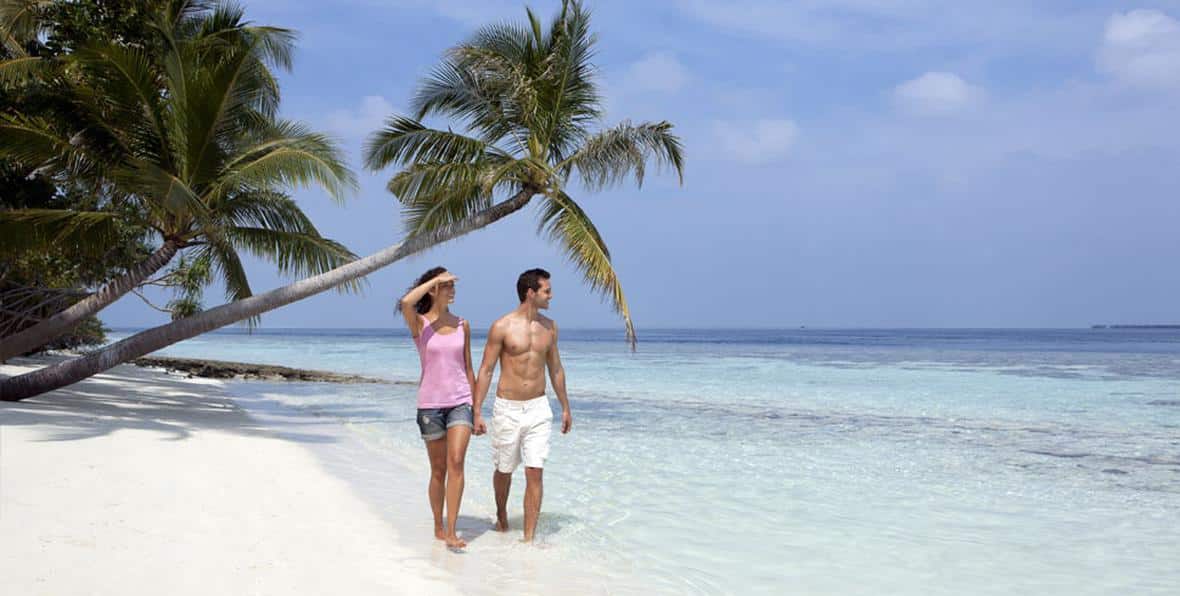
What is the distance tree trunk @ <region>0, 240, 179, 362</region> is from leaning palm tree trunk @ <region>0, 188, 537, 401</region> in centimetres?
46

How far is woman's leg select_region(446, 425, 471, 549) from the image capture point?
205 inches

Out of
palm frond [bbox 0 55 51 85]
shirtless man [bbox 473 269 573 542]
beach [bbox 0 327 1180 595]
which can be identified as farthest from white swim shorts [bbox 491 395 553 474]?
palm frond [bbox 0 55 51 85]

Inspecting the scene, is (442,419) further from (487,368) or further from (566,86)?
(566,86)

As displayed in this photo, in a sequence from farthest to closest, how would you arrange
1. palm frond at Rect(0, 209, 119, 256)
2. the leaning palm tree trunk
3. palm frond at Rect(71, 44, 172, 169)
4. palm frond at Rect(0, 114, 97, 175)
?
the leaning palm tree trunk
palm frond at Rect(0, 209, 119, 256)
palm frond at Rect(71, 44, 172, 169)
palm frond at Rect(0, 114, 97, 175)

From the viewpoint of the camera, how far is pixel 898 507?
7070 mm

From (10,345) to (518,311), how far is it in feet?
32.6

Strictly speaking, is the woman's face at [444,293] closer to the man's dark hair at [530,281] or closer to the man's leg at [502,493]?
the man's dark hair at [530,281]

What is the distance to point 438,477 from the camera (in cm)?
550

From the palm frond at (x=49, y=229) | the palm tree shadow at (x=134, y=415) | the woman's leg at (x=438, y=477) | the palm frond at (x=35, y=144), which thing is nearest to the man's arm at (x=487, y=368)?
the woman's leg at (x=438, y=477)

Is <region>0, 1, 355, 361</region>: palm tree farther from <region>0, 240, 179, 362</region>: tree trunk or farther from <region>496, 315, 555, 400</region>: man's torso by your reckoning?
<region>496, 315, 555, 400</region>: man's torso

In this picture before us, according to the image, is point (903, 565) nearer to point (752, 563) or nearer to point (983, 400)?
point (752, 563)

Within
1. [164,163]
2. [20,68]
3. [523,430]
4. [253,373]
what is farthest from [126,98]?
[253,373]

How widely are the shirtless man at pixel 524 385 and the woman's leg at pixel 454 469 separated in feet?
0.48

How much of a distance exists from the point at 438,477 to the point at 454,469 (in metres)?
0.29
